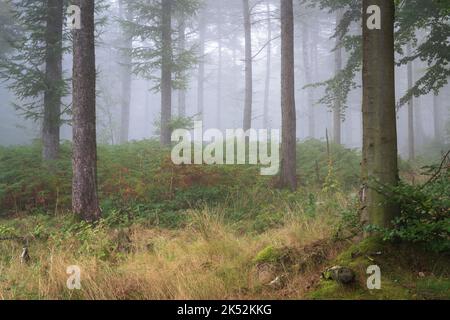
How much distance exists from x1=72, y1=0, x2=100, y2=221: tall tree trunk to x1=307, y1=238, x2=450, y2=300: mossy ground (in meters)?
5.85

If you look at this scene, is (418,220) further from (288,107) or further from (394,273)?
(288,107)

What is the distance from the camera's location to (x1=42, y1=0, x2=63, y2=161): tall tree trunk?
1250cm

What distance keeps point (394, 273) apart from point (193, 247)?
9.42ft

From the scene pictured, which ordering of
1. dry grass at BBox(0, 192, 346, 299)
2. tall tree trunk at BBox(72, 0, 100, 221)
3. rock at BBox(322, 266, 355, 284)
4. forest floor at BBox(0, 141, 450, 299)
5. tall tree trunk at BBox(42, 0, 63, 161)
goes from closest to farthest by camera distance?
rock at BBox(322, 266, 355, 284) → forest floor at BBox(0, 141, 450, 299) → dry grass at BBox(0, 192, 346, 299) → tall tree trunk at BBox(72, 0, 100, 221) → tall tree trunk at BBox(42, 0, 63, 161)

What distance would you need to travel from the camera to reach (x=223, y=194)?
10.5m

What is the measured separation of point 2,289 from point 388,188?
4.94 m

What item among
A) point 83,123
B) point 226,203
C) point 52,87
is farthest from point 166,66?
point 226,203

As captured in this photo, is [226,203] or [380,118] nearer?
[380,118]

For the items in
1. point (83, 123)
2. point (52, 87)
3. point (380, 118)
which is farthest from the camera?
point (52, 87)

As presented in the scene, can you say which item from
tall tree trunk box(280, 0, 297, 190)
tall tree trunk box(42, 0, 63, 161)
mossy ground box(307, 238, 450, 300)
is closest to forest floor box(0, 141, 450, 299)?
mossy ground box(307, 238, 450, 300)

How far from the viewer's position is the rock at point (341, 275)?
4.11 m

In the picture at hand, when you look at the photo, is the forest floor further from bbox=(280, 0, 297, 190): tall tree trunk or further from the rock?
bbox=(280, 0, 297, 190): tall tree trunk

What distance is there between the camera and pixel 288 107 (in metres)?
11.6
